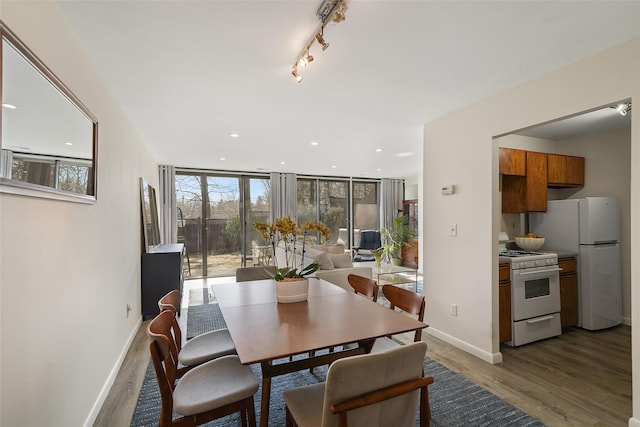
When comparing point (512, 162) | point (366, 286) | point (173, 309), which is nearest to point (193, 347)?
point (173, 309)

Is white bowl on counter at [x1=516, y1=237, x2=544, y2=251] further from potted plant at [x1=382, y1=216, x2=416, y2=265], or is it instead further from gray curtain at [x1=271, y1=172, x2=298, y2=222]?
gray curtain at [x1=271, y1=172, x2=298, y2=222]

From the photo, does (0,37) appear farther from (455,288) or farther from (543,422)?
(455,288)

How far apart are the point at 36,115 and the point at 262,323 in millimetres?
1431

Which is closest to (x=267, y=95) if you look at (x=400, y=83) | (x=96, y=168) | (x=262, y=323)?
(x=400, y=83)

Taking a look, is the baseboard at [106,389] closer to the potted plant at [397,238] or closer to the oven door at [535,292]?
the oven door at [535,292]

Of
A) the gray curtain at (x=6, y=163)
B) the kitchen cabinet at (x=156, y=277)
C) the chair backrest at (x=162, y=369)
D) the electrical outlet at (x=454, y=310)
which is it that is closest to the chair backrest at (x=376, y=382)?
the chair backrest at (x=162, y=369)

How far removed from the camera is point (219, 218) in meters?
6.70

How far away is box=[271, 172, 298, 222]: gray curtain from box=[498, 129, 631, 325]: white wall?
450 cm

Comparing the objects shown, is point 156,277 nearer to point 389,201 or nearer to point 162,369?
point 162,369

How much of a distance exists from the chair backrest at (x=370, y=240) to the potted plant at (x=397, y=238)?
207mm

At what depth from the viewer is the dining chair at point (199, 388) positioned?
129cm

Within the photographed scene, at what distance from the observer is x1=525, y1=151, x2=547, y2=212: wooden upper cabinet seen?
140 inches

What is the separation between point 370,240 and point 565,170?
4586 mm

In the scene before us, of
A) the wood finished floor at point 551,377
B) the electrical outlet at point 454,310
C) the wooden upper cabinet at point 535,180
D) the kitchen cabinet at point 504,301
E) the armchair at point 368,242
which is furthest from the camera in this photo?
the armchair at point 368,242
